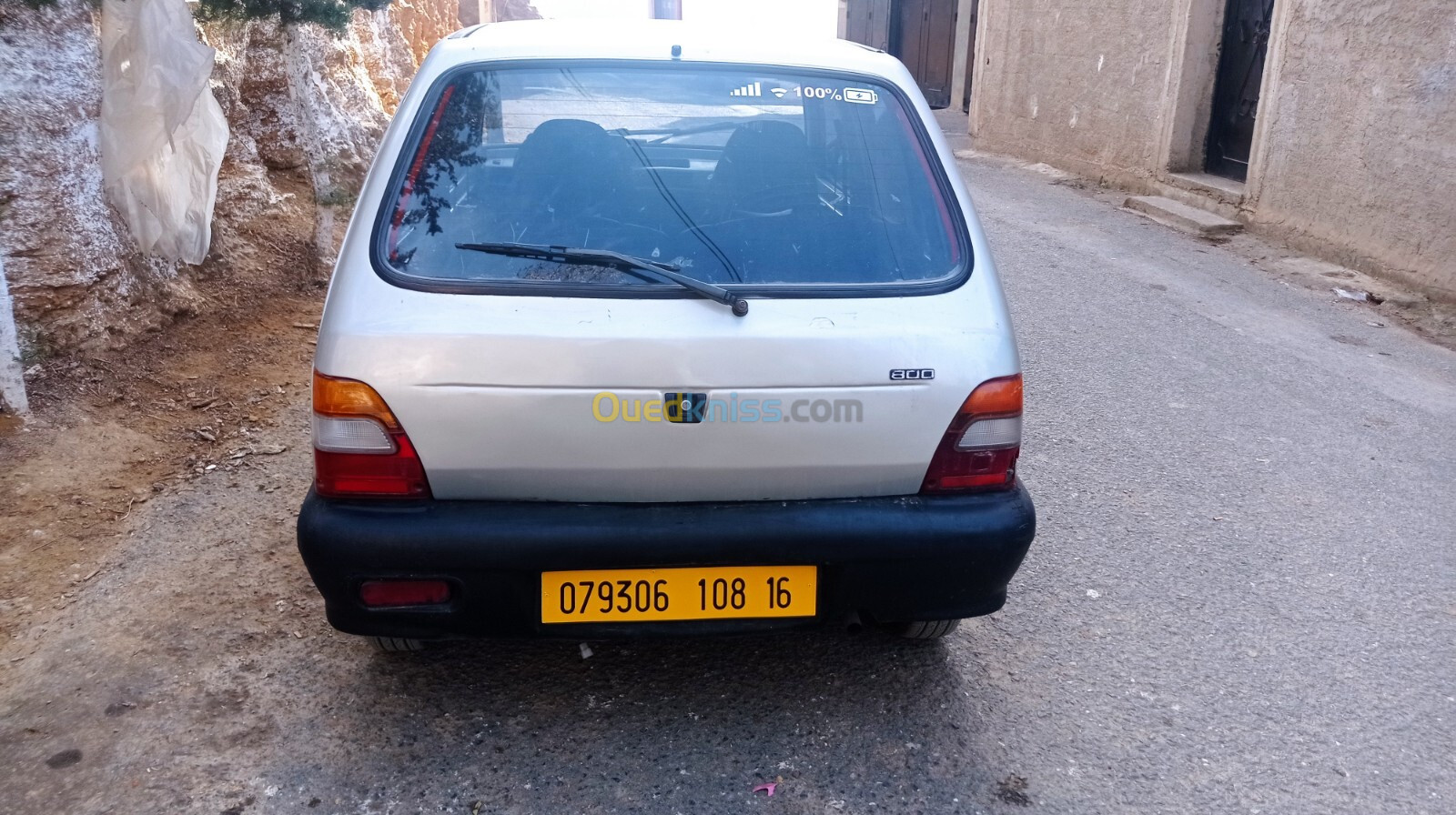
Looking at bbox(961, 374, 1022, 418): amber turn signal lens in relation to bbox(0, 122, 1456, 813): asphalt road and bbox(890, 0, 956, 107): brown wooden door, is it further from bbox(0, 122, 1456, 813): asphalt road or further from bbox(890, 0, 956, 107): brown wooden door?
bbox(890, 0, 956, 107): brown wooden door

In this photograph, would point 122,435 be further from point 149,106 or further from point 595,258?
point 595,258

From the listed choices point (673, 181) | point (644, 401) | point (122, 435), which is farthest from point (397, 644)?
point (122, 435)

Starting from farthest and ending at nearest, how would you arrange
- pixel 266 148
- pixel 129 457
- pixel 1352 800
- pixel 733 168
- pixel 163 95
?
1. pixel 266 148
2. pixel 163 95
3. pixel 129 457
4. pixel 733 168
5. pixel 1352 800

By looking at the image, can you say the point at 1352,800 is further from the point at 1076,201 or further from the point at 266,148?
the point at 1076,201

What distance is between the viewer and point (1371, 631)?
3375 millimetres

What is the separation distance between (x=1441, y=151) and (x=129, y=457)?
24.7ft

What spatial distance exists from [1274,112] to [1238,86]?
149cm

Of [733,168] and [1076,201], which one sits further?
[1076,201]

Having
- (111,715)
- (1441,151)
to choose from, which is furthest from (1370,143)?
(111,715)

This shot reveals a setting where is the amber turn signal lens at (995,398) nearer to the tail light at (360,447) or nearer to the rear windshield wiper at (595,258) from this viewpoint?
the rear windshield wiper at (595,258)

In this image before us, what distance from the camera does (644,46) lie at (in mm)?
2885

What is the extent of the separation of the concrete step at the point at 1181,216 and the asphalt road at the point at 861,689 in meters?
5.02

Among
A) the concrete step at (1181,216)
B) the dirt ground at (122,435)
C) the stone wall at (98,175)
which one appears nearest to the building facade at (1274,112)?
the concrete step at (1181,216)

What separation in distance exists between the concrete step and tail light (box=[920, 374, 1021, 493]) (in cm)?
733
